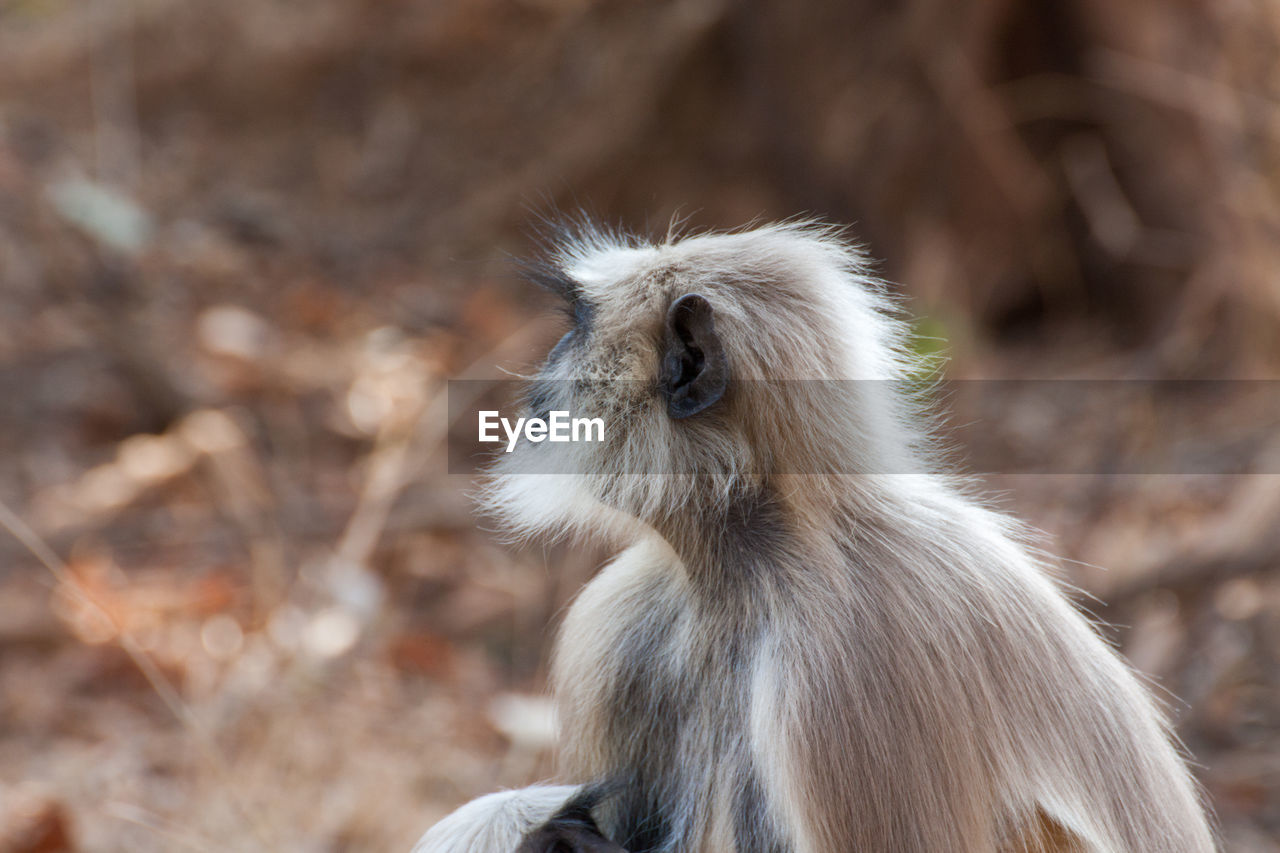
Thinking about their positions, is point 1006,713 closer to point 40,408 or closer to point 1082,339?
point 40,408

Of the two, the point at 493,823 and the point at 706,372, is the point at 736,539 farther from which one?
the point at 493,823

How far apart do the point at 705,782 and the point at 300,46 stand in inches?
364

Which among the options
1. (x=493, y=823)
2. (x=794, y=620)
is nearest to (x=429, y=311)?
(x=493, y=823)

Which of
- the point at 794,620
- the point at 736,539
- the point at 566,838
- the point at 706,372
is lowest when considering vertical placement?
the point at 566,838

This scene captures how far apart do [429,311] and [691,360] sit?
21.0ft

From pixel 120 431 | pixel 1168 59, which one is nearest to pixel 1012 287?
pixel 1168 59

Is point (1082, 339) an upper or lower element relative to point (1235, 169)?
lower

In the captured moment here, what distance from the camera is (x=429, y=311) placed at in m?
8.45

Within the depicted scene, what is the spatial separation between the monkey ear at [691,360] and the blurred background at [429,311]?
45cm

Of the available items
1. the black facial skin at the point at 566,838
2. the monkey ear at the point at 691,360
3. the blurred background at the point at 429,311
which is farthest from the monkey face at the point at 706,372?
the black facial skin at the point at 566,838

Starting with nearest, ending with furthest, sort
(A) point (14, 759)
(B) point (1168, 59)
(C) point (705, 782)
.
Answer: (C) point (705, 782) < (A) point (14, 759) < (B) point (1168, 59)

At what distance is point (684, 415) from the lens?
7.43 ft

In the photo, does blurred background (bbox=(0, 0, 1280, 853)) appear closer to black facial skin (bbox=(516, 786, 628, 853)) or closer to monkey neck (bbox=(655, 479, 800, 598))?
monkey neck (bbox=(655, 479, 800, 598))

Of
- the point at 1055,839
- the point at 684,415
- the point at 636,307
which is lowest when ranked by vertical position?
the point at 1055,839
